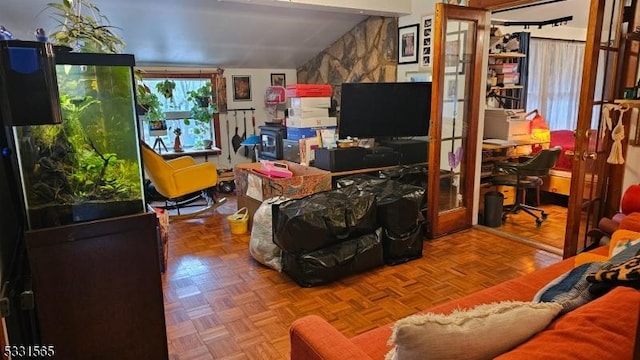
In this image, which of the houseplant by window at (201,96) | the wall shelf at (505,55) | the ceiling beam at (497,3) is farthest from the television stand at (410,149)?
the houseplant by window at (201,96)

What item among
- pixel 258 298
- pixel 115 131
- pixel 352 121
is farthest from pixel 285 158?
pixel 115 131

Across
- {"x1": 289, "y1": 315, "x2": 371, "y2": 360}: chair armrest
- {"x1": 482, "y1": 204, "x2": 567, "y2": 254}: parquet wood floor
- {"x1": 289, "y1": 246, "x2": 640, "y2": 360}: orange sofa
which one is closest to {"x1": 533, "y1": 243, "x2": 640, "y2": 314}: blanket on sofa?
{"x1": 289, "y1": 246, "x2": 640, "y2": 360}: orange sofa

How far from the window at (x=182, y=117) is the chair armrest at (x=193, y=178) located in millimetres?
1584

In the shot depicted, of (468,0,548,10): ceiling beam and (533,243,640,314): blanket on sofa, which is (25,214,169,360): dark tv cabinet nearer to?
(533,243,640,314): blanket on sofa

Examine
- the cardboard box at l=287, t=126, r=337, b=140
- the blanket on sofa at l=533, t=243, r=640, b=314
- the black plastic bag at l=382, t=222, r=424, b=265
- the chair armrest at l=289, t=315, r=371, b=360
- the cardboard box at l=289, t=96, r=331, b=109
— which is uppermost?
the cardboard box at l=289, t=96, r=331, b=109

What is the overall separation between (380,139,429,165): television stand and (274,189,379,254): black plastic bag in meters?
1.34

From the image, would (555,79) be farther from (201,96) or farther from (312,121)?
(201,96)

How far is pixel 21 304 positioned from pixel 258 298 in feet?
4.57

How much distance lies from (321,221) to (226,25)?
10.2 feet

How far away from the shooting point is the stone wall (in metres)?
4.86

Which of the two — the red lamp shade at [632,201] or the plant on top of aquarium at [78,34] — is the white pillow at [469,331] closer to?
the plant on top of aquarium at [78,34]

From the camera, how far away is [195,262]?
11.1 feet

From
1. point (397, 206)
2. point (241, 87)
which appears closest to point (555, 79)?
point (397, 206)

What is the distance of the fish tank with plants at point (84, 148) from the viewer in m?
1.62
